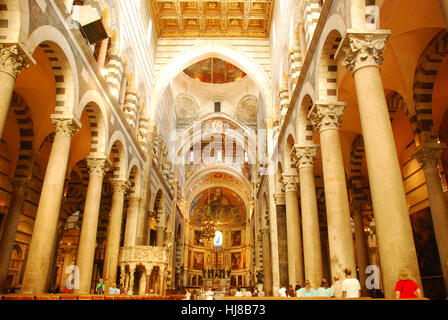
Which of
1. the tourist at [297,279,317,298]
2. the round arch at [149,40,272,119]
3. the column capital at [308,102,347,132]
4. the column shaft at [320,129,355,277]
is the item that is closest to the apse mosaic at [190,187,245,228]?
the round arch at [149,40,272,119]

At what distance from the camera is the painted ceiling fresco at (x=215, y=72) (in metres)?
26.4

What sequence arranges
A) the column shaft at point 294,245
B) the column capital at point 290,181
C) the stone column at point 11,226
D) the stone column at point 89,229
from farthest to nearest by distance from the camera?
1. the column capital at point 290,181
2. the column shaft at point 294,245
3. the stone column at point 11,226
4. the stone column at point 89,229

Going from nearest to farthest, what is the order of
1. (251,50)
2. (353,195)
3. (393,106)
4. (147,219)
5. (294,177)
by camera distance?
(393,106), (294,177), (353,195), (147,219), (251,50)

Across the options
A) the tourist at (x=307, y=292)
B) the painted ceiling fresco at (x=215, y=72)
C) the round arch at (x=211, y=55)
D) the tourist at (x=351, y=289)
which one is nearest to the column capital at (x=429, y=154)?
the tourist at (x=307, y=292)

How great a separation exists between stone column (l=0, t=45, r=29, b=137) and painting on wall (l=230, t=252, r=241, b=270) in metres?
32.8

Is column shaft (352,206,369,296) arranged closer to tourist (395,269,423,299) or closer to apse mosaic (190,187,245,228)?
tourist (395,269,423,299)

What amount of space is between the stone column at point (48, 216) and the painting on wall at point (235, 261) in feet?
99.0

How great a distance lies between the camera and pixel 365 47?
20.0 feet

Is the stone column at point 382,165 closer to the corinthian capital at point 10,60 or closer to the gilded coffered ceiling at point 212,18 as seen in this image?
the corinthian capital at point 10,60

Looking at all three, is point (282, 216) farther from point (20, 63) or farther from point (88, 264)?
point (20, 63)

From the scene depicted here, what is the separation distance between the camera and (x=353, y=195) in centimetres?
1405

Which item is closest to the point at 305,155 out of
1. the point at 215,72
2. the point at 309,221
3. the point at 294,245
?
the point at 309,221
